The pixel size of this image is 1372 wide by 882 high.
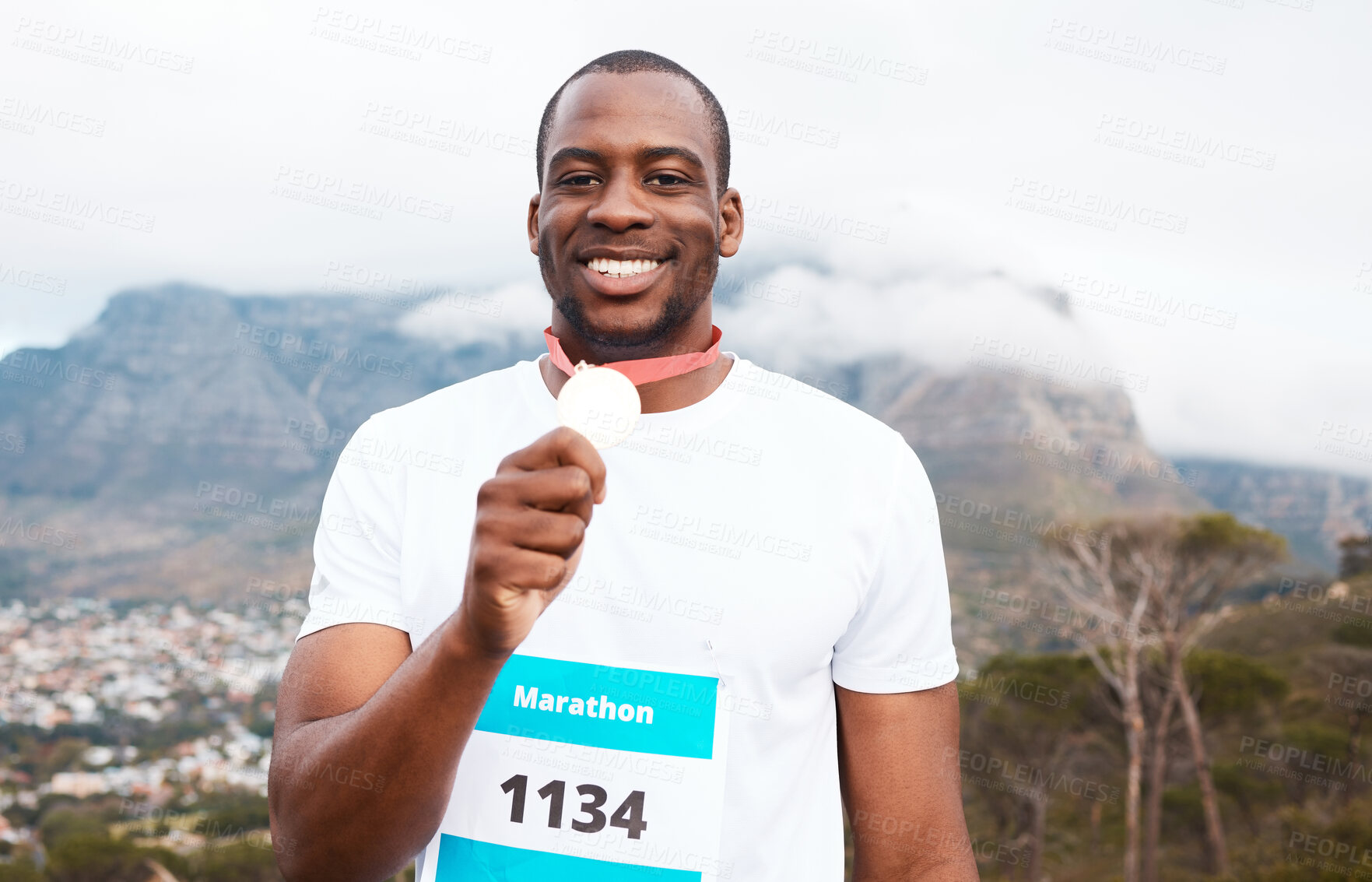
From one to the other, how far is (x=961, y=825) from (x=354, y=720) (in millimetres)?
1495

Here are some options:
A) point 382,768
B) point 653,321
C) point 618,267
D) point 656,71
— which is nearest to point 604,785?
point 382,768

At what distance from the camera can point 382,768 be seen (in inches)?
73.3

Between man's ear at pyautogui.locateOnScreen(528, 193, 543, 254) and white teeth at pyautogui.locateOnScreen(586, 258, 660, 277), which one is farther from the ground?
man's ear at pyautogui.locateOnScreen(528, 193, 543, 254)

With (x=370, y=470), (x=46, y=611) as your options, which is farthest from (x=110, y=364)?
(x=370, y=470)

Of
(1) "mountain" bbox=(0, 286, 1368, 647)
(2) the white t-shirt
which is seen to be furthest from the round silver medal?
(1) "mountain" bbox=(0, 286, 1368, 647)

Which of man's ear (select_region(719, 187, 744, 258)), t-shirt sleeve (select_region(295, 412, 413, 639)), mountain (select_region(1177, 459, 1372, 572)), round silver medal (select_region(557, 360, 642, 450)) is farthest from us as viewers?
mountain (select_region(1177, 459, 1372, 572))

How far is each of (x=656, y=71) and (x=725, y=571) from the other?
4.43 ft

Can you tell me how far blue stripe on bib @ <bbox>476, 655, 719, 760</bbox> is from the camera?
2.15 m

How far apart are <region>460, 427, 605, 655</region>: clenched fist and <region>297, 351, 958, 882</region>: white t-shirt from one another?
43cm

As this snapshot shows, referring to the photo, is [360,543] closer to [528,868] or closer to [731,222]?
[528,868]

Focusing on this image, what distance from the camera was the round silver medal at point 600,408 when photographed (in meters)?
1.91

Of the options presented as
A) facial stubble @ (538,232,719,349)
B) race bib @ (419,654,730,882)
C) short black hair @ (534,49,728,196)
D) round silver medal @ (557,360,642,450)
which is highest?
short black hair @ (534,49,728,196)

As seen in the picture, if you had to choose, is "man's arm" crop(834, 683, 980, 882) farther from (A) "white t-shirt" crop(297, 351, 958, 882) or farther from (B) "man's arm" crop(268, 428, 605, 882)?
(B) "man's arm" crop(268, 428, 605, 882)

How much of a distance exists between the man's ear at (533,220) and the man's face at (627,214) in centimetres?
21
